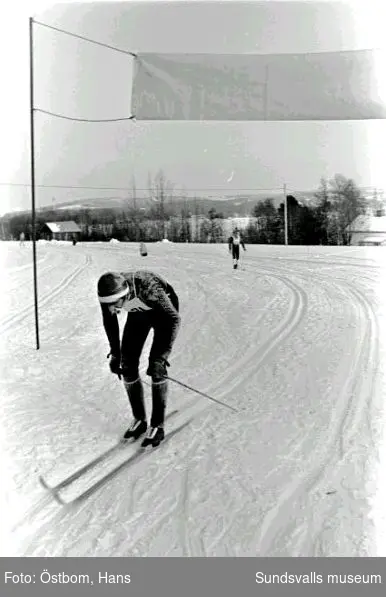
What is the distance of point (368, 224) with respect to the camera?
88.8 inches

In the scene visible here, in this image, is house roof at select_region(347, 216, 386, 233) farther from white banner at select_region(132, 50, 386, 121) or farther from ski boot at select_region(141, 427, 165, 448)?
ski boot at select_region(141, 427, 165, 448)

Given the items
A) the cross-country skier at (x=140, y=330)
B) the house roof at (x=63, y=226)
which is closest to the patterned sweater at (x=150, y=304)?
the cross-country skier at (x=140, y=330)

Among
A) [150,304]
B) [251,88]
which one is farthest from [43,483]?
[251,88]

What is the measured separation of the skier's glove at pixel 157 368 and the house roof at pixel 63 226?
699 mm

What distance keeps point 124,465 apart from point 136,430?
0.67 feet

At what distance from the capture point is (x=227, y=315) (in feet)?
8.36

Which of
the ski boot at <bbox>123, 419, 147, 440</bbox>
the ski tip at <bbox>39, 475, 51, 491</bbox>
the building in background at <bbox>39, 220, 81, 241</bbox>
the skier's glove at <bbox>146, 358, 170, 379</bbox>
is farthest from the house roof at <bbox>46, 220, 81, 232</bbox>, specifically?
the ski tip at <bbox>39, 475, 51, 491</bbox>

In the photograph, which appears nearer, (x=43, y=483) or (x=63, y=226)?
(x=43, y=483)

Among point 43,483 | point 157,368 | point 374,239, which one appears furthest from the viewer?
point 157,368

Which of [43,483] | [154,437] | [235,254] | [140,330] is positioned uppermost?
[235,254]

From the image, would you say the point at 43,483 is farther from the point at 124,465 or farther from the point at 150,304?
the point at 150,304

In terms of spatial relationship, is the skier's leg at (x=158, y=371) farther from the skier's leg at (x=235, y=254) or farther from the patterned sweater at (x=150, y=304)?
the skier's leg at (x=235, y=254)
